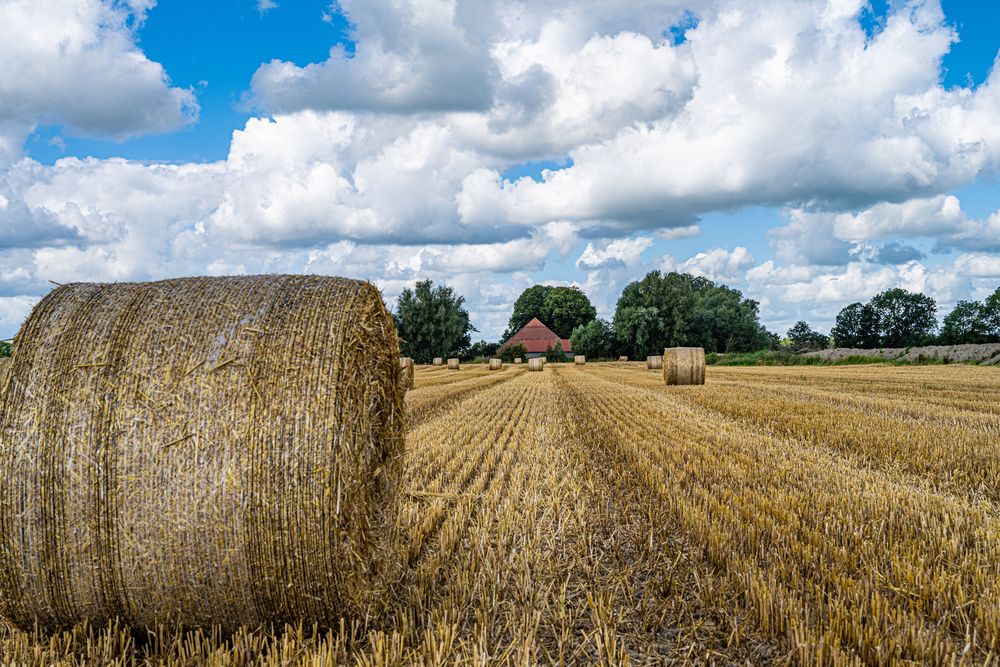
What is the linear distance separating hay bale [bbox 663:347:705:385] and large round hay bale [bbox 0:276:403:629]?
19.2 m

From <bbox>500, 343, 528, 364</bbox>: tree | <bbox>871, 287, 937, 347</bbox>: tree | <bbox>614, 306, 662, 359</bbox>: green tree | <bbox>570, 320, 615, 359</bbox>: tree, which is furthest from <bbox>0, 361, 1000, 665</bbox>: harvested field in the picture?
<bbox>871, 287, 937, 347</bbox>: tree

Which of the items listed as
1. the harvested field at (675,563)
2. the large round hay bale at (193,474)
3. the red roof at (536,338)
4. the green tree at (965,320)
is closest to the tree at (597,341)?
the red roof at (536,338)

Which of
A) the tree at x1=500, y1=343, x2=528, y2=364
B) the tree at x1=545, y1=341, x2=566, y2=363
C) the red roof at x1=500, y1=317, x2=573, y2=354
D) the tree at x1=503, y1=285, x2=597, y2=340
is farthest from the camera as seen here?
the tree at x1=503, y1=285, x2=597, y2=340

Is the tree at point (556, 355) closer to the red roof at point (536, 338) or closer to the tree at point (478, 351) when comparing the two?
the tree at point (478, 351)

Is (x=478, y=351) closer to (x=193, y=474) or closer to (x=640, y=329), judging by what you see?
(x=640, y=329)

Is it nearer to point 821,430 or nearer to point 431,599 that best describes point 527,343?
point 821,430

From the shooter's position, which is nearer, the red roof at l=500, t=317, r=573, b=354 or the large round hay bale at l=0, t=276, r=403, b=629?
the large round hay bale at l=0, t=276, r=403, b=629

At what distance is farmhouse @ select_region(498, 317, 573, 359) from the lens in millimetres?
97938

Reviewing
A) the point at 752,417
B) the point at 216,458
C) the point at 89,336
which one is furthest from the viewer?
the point at 752,417

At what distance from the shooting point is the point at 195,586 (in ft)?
12.1

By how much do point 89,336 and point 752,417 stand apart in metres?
10.6

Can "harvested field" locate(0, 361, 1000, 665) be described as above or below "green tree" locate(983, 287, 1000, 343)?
below

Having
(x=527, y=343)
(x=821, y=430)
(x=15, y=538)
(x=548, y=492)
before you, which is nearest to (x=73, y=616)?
(x=15, y=538)

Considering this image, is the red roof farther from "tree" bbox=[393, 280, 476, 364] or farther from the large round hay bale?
the large round hay bale
